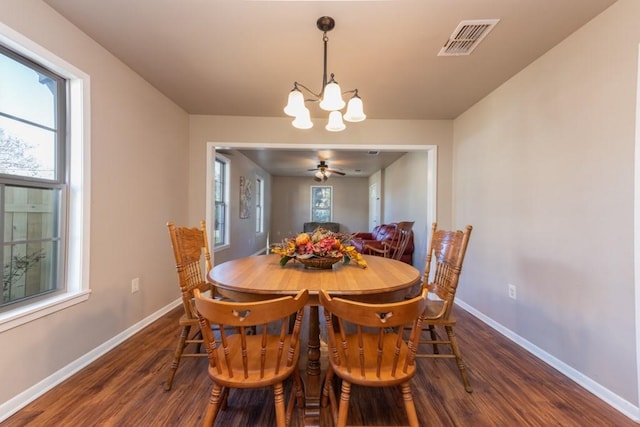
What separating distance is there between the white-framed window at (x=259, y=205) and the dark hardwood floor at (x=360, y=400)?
5502mm

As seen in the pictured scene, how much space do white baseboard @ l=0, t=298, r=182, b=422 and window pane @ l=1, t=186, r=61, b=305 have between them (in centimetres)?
54

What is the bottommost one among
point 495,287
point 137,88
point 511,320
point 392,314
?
point 511,320

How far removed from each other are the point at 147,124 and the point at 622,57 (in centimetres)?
367

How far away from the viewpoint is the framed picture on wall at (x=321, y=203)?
31.2 ft

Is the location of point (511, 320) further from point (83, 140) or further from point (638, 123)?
point (83, 140)

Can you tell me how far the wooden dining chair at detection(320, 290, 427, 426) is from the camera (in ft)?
3.61

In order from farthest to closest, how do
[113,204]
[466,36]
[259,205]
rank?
[259,205]
[113,204]
[466,36]

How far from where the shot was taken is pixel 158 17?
6.23ft

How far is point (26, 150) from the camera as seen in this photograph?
5.89 feet

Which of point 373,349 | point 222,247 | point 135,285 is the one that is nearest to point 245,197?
point 222,247

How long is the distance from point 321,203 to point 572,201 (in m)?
7.70

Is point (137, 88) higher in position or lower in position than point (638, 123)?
higher

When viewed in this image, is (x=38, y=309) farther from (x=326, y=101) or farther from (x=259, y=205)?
(x=259, y=205)

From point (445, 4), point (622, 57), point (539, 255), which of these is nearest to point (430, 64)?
point (445, 4)
